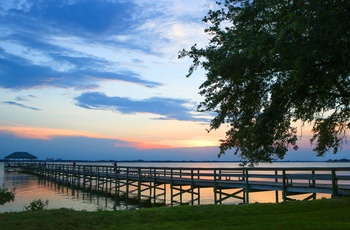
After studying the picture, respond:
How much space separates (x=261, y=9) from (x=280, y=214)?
6646mm

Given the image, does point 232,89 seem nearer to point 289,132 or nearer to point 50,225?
point 289,132

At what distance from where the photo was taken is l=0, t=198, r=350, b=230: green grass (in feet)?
32.0

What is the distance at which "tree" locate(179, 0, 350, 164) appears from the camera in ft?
29.9

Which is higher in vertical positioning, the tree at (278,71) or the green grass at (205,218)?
the tree at (278,71)

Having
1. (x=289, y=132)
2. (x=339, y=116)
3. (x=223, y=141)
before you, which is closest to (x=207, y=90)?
(x=223, y=141)

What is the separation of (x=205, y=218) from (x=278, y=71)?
214 inches

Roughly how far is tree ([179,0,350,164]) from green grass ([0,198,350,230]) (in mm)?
2500

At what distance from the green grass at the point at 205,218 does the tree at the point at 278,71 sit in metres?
2.50

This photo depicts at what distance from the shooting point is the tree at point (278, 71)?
9109 millimetres

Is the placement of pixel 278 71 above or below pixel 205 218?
above

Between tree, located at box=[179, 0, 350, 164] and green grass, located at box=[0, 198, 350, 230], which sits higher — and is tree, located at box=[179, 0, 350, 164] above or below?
above

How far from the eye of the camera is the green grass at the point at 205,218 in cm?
977

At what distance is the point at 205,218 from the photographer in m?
11.3

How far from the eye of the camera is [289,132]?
14469 millimetres
